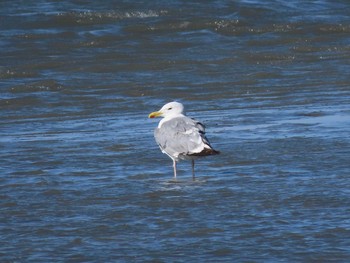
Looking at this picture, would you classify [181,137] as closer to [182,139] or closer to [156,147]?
[182,139]

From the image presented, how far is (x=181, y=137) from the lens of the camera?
8.00 metres

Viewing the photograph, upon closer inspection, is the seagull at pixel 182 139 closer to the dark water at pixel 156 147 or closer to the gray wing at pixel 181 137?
the gray wing at pixel 181 137

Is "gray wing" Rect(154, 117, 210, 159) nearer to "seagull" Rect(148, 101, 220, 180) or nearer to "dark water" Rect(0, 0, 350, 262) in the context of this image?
"seagull" Rect(148, 101, 220, 180)

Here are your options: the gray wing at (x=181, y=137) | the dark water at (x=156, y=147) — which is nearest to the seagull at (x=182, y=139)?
the gray wing at (x=181, y=137)

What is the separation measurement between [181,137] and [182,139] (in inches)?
1.4

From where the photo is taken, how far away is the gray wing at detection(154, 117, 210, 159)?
7.81m

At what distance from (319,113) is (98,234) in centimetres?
498

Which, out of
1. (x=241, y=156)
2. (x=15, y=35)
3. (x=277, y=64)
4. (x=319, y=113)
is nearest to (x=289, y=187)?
(x=241, y=156)

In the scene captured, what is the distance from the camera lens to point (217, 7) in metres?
21.3

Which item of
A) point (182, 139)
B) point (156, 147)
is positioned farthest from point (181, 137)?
point (156, 147)

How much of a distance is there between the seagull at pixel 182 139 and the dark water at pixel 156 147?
19cm

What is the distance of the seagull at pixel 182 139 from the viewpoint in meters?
7.76

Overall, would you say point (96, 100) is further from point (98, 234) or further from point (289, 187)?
point (98, 234)

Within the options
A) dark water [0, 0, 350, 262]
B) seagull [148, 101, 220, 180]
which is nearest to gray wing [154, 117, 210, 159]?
seagull [148, 101, 220, 180]
